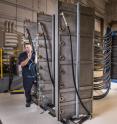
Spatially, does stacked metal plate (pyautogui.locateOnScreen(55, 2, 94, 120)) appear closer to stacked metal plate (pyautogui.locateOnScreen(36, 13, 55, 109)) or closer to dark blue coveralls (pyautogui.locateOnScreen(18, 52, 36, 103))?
stacked metal plate (pyautogui.locateOnScreen(36, 13, 55, 109))

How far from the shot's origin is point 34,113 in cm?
411

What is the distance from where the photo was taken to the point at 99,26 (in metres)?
11.7

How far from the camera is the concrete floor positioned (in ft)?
11.9

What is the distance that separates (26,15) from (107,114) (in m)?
6.17

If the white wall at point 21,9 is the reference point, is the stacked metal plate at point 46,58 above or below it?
below

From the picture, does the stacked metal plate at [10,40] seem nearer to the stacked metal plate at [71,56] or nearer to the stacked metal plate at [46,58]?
the stacked metal plate at [46,58]

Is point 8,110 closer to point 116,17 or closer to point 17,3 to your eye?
point 17,3

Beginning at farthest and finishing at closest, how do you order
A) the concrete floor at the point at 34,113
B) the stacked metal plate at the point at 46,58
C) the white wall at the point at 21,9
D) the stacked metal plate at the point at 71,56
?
the white wall at the point at 21,9
the stacked metal plate at the point at 46,58
the concrete floor at the point at 34,113
the stacked metal plate at the point at 71,56

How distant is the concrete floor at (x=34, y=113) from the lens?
364 centimetres

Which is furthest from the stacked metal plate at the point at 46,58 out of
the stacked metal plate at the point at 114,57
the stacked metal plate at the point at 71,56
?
the stacked metal plate at the point at 114,57

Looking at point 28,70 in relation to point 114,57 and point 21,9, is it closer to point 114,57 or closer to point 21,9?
point 21,9

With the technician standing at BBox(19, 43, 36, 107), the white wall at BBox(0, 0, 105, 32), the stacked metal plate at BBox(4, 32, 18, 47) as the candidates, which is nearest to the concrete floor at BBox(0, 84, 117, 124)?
the technician standing at BBox(19, 43, 36, 107)

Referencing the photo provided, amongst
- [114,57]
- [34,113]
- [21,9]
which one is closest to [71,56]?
[34,113]

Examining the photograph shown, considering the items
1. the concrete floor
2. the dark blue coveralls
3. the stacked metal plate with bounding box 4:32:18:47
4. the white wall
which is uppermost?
the white wall
